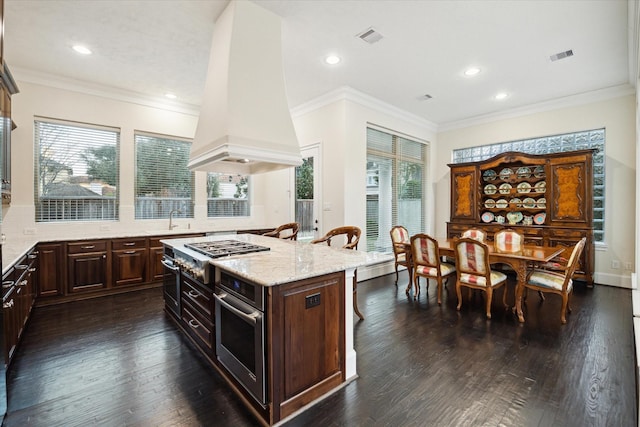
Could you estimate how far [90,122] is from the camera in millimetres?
4457

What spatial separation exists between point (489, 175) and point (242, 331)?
18.8 ft

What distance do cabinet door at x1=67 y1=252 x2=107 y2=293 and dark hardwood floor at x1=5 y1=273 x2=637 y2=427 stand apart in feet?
1.55

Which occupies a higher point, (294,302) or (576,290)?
(294,302)

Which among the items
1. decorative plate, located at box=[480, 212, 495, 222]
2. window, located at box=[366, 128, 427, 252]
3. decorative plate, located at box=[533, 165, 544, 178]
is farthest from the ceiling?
decorative plate, located at box=[480, 212, 495, 222]

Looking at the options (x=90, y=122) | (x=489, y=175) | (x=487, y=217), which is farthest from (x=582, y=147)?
(x=90, y=122)

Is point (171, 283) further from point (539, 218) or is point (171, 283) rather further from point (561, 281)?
point (539, 218)

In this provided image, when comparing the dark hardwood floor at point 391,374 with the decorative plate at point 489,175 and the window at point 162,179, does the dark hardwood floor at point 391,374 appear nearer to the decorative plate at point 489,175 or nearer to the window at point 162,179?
the window at point 162,179

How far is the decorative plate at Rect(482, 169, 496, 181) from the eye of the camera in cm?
578

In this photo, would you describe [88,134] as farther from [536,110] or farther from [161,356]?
[536,110]

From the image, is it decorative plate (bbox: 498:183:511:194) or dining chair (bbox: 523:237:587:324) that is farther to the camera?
decorative plate (bbox: 498:183:511:194)

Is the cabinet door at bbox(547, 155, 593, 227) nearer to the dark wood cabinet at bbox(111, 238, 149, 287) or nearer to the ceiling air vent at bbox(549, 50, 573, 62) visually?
the ceiling air vent at bbox(549, 50, 573, 62)

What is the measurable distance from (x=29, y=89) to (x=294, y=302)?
500 cm

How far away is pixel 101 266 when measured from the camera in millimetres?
4078

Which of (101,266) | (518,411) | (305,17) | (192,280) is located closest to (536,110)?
(305,17)
